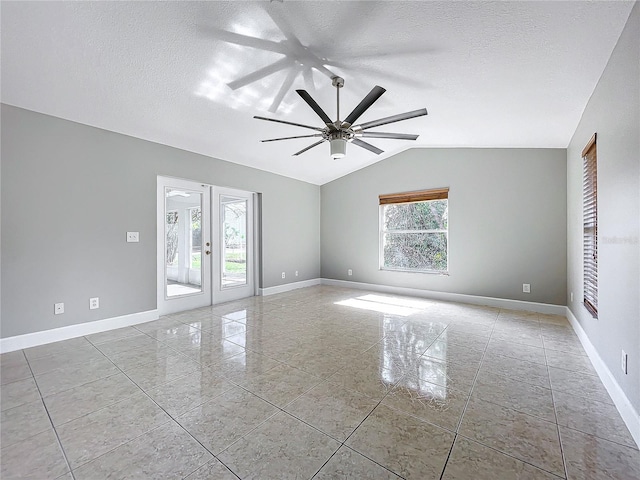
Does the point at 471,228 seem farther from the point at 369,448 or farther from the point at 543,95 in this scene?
the point at 369,448

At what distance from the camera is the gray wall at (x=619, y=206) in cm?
170

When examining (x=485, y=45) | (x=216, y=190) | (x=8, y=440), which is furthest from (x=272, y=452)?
(x=216, y=190)

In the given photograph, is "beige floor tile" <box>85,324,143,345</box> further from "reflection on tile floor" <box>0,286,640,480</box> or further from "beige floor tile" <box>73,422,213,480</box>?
"beige floor tile" <box>73,422,213,480</box>

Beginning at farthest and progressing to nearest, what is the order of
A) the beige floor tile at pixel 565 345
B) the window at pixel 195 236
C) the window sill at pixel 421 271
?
the window sill at pixel 421 271 < the window at pixel 195 236 < the beige floor tile at pixel 565 345

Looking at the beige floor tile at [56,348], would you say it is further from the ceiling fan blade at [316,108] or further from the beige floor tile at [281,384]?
the ceiling fan blade at [316,108]

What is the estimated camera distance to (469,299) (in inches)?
190

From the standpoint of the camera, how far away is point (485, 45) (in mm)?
2168

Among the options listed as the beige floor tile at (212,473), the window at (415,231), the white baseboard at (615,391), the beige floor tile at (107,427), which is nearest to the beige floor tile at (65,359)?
the beige floor tile at (107,427)

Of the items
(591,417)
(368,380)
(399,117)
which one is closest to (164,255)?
(368,380)

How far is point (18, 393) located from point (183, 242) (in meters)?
2.59

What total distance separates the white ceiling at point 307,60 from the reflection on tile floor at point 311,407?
8.46ft

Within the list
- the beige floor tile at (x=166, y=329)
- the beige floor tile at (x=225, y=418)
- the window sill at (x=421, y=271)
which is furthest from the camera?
the window sill at (x=421, y=271)

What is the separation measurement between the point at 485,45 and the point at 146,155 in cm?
407

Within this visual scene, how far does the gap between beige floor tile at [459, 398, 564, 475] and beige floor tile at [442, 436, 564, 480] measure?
2.1 inches
